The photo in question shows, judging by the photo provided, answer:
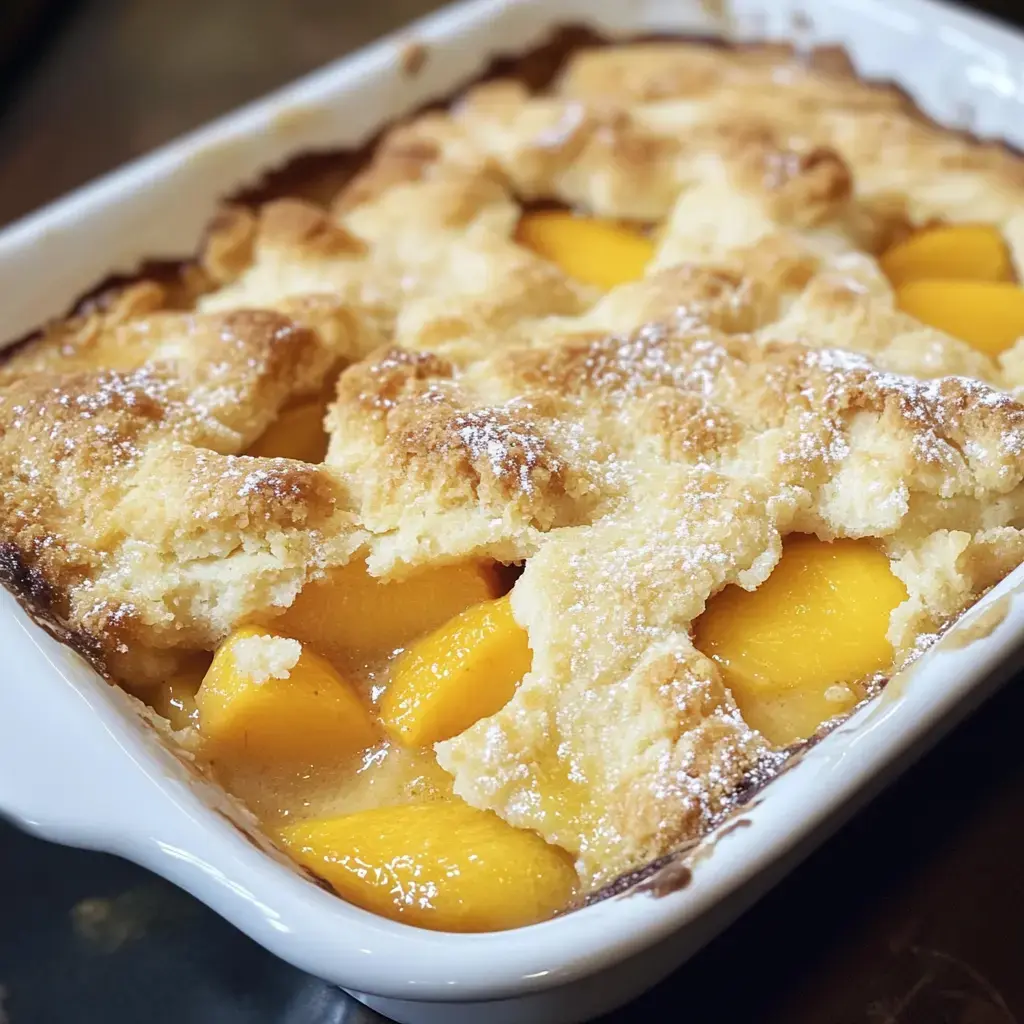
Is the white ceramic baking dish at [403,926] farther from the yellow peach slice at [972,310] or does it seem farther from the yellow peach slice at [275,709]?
the yellow peach slice at [972,310]

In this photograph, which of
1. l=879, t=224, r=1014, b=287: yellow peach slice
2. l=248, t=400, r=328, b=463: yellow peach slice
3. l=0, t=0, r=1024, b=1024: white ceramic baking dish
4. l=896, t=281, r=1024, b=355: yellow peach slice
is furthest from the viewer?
l=879, t=224, r=1014, b=287: yellow peach slice

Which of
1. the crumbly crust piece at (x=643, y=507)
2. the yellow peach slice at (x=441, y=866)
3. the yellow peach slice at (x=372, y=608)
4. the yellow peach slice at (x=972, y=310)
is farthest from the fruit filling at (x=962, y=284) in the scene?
the yellow peach slice at (x=441, y=866)

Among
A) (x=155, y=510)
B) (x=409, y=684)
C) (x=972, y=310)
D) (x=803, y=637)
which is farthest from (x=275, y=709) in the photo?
(x=972, y=310)

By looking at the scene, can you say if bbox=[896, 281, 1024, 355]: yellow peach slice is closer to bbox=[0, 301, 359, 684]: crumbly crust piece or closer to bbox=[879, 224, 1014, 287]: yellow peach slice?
bbox=[879, 224, 1014, 287]: yellow peach slice

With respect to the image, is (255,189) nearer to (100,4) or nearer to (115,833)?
(115,833)

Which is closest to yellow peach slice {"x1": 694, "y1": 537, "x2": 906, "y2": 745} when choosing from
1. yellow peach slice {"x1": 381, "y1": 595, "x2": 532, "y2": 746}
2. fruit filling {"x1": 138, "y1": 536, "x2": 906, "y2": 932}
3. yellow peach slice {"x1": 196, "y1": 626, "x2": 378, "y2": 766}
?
fruit filling {"x1": 138, "y1": 536, "x2": 906, "y2": 932}

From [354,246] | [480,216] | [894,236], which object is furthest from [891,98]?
[354,246]

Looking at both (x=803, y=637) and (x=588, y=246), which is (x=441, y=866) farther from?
(x=588, y=246)
